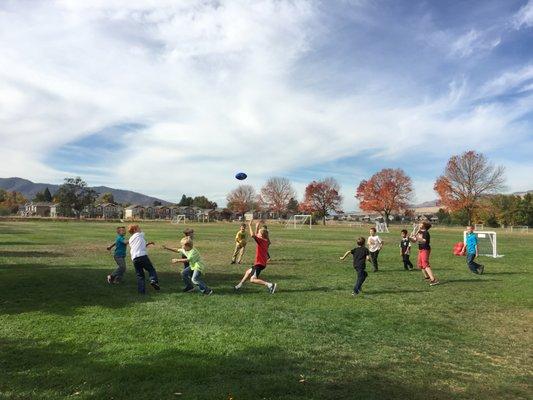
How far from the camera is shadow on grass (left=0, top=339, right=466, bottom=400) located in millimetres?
5321

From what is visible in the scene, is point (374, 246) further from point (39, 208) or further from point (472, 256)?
point (39, 208)

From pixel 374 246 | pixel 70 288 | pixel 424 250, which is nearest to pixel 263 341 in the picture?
pixel 70 288

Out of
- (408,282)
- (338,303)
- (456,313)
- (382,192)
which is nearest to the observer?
(456,313)

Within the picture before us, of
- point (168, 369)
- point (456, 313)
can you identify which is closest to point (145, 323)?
point (168, 369)

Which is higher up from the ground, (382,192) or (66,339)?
(382,192)

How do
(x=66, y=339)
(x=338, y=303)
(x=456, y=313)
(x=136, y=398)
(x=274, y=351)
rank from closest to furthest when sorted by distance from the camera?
1. (x=136, y=398)
2. (x=274, y=351)
3. (x=66, y=339)
4. (x=456, y=313)
5. (x=338, y=303)

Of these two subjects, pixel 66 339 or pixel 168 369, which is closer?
pixel 168 369

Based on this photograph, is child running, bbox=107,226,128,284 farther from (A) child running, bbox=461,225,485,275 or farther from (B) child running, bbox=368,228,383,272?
(A) child running, bbox=461,225,485,275

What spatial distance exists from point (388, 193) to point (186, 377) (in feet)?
323

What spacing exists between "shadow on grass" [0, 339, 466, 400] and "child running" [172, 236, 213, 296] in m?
4.99

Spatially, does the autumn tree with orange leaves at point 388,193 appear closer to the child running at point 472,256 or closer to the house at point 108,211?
the child running at point 472,256

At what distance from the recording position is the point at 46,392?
5.31 metres

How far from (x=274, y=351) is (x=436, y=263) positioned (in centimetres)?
1596

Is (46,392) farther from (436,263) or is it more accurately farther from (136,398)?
(436,263)
